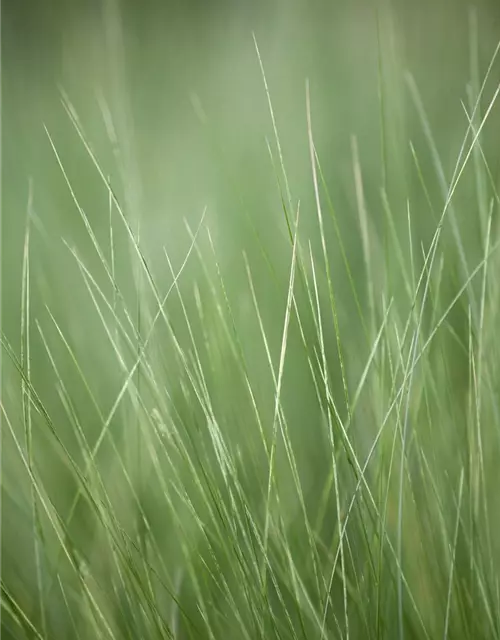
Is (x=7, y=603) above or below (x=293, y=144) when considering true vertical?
below

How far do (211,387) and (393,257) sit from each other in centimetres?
20

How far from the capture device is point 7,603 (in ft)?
1.77

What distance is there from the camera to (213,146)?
676mm

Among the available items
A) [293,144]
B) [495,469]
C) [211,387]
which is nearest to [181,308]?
A: [211,387]

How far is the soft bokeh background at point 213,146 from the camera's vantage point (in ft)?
2.00

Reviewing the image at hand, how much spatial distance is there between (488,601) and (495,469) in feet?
0.33

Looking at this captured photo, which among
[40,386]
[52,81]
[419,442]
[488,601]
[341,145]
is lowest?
[488,601]

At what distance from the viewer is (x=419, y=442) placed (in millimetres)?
558

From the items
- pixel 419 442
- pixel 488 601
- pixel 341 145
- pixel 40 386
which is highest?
pixel 341 145

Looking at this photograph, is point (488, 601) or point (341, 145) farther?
point (341, 145)

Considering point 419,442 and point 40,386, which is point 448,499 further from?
point 40,386

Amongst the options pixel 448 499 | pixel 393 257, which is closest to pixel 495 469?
pixel 448 499

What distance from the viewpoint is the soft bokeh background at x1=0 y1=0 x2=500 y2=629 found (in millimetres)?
610

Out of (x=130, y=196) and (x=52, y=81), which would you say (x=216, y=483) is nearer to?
(x=130, y=196)
